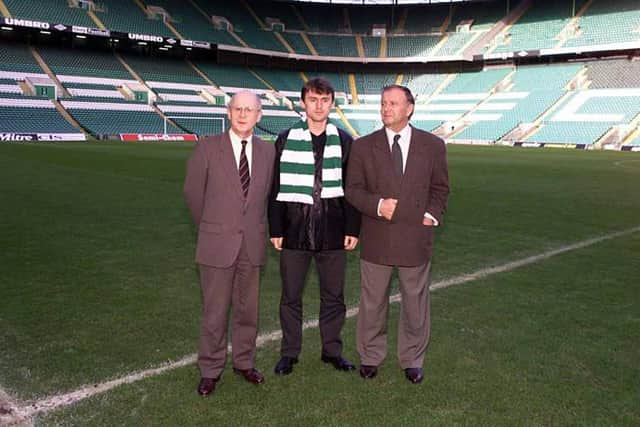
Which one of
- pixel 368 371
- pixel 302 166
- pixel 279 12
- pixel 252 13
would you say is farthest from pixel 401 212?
pixel 279 12

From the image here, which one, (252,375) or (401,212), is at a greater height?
(401,212)

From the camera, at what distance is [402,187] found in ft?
12.1

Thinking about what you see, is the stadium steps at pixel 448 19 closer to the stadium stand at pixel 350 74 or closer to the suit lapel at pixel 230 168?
the stadium stand at pixel 350 74

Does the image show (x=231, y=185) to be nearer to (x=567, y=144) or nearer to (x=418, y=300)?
(x=418, y=300)

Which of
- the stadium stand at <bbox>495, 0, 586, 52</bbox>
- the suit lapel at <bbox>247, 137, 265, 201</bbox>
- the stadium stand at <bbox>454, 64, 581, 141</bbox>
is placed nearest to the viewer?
the suit lapel at <bbox>247, 137, 265, 201</bbox>

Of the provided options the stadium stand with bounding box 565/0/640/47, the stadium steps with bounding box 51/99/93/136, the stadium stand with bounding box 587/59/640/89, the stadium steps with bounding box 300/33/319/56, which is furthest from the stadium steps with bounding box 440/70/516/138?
the stadium steps with bounding box 51/99/93/136

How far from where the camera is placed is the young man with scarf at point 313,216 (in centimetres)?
365

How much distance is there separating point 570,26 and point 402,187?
4829cm

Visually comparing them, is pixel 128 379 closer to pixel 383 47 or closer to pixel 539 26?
pixel 539 26

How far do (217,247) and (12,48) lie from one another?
43527 mm

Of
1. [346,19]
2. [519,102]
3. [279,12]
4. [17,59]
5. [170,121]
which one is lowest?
[170,121]

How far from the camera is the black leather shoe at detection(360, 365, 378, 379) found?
12.2 ft

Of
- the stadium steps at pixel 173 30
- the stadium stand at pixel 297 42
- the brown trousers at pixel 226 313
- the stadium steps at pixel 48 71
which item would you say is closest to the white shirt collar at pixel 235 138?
the brown trousers at pixel 226 313

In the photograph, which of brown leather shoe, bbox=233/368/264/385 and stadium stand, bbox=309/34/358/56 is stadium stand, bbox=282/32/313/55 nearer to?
stadium stand, bbox=309/34/358/56
